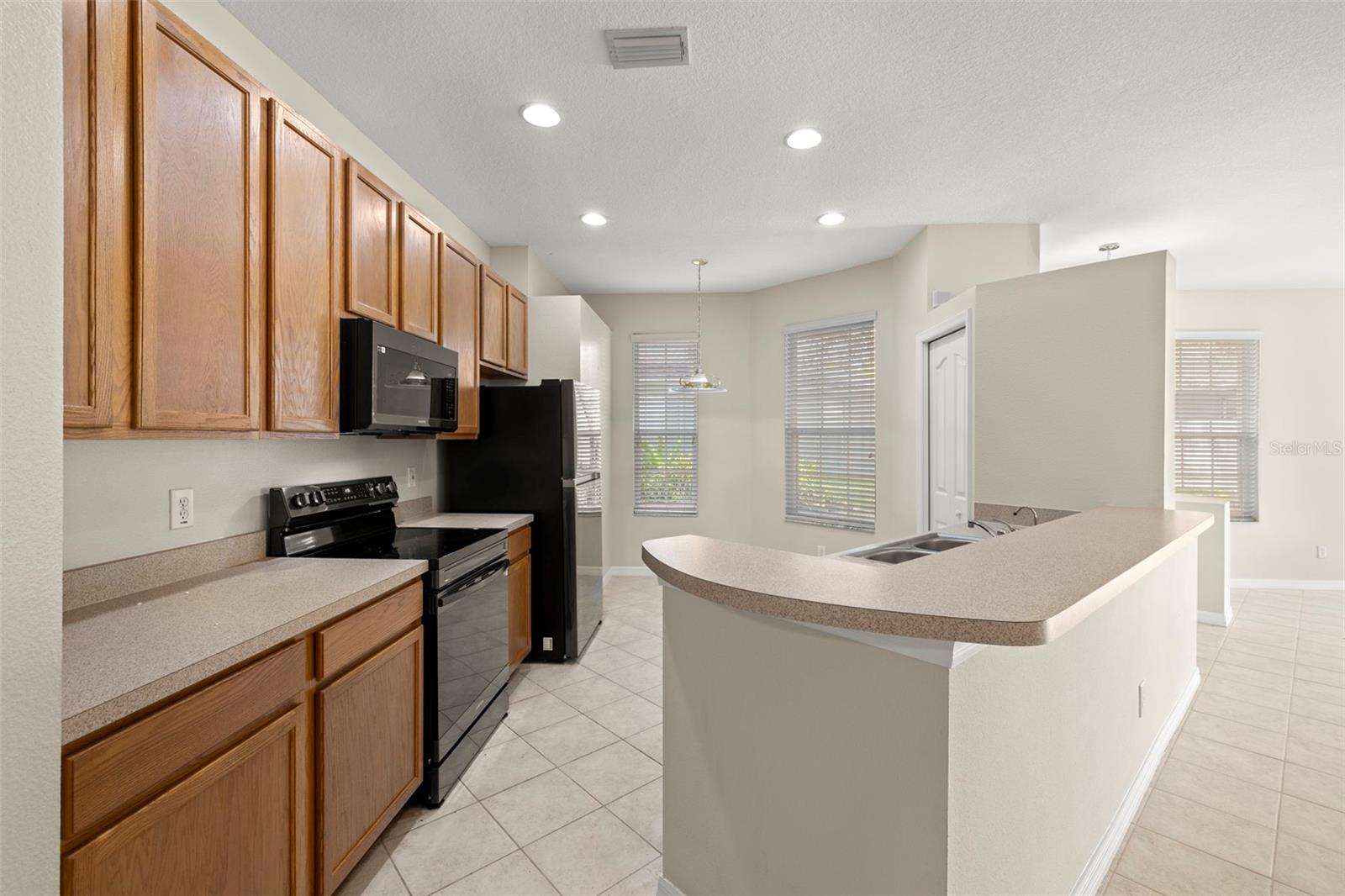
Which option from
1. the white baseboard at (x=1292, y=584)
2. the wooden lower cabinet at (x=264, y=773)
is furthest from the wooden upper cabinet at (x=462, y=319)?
the white baseboard at (x=1292, y=584)

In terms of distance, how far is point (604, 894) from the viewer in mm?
1756

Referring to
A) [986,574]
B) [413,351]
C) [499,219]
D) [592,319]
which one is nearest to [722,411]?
[592,319]

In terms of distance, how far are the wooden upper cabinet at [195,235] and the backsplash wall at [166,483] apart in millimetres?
289

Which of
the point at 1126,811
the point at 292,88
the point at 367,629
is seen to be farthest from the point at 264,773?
the point at 1126,811

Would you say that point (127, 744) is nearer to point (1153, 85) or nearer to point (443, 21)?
point (443, 21)

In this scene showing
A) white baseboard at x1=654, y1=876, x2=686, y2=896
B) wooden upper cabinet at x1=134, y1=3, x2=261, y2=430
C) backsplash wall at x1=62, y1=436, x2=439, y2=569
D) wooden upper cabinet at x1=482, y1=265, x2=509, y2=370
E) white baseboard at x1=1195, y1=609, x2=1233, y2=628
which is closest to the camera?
wooden upper cabinet at x1=134, y1=3, x2=261, y2=430

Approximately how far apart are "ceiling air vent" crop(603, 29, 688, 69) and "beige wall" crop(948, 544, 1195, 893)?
2.15m

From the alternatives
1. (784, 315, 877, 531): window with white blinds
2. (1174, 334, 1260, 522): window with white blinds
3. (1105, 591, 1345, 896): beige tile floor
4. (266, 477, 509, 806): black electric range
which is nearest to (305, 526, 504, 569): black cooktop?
(266, 477, 509, 806): black electric range

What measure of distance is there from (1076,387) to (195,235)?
148 inches

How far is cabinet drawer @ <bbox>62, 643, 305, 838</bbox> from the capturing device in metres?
0.96

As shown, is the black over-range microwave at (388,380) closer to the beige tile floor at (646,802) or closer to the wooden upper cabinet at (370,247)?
the wooden upper cabinet at (370,247)

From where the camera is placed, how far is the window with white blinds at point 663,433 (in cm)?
581

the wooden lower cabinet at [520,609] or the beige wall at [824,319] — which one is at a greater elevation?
the beige wall at [824,319]

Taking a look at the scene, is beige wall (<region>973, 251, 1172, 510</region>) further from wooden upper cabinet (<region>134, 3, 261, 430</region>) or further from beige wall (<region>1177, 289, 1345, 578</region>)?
beige wall (<region>1177, 289, 1345, 578</region>)
